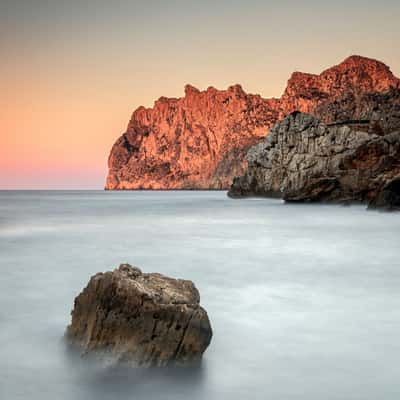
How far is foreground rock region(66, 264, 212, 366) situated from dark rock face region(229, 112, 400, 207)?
22001mm

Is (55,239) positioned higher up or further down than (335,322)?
further down

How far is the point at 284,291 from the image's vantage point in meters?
7.49

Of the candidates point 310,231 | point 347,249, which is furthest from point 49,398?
point 310,231

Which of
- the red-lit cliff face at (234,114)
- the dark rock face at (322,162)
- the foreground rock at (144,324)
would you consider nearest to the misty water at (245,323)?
the foreground rock at (144,324)

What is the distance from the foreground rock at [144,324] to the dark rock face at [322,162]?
72.2 feet

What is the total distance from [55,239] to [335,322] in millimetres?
12890

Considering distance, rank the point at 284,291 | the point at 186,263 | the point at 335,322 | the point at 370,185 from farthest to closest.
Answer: the point at 370,185, the point at 186,263, the point at 284,291, the point at 335,322

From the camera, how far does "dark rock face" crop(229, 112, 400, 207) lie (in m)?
30.5

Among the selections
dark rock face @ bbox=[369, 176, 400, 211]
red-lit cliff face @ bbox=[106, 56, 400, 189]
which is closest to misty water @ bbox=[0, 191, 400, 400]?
dark rock face @ bbox=[369, 176, 400, 211]

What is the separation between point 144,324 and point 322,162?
49.3m

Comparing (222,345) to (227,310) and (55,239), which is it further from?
(55,239)

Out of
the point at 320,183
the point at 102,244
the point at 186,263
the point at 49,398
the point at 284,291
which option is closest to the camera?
the point at 49,398

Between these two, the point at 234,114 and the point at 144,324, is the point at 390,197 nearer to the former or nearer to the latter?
the point at 144,324

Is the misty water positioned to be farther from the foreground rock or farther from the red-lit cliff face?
the red-lit cliff face
